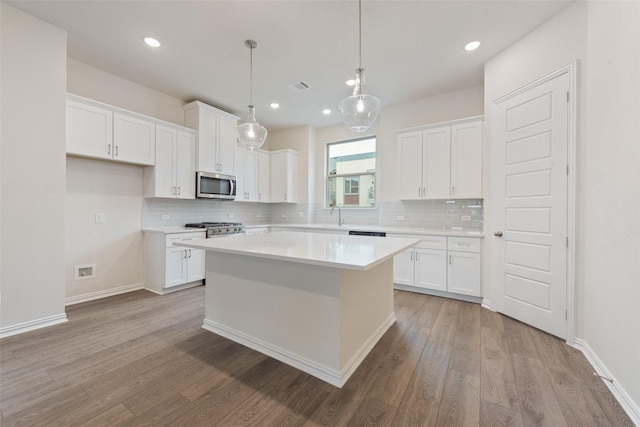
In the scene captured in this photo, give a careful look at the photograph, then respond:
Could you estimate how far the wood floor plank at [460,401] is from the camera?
140cm

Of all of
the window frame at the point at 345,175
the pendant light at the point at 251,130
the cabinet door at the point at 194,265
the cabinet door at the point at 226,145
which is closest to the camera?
the pendant light at the point at 251,130

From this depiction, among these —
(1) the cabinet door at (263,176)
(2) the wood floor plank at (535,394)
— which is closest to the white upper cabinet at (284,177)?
(1) the cabinet door at (263,176)

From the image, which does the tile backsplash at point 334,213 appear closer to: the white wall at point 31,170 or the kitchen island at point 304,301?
the white wall at point 31,170

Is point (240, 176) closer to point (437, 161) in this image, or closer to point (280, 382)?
point (437, 161)

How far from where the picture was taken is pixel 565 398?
1.57 m

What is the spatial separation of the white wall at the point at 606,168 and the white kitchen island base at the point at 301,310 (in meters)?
1.55

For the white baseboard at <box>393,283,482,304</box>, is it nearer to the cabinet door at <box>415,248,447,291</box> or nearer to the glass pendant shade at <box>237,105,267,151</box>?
the cabinet door at <box>415,248,447,291</box>

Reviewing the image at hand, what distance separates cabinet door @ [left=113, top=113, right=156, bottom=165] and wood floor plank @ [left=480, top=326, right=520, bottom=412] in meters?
4.26

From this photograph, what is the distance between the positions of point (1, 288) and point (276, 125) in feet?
14.6

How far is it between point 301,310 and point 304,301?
3.0 inches

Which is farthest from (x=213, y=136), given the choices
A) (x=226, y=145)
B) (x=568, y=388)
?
(x=568, y=388)

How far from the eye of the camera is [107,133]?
10.1 ft

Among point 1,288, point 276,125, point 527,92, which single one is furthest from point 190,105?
point 527,92

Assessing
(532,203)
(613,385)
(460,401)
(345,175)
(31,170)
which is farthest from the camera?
(345,175)
